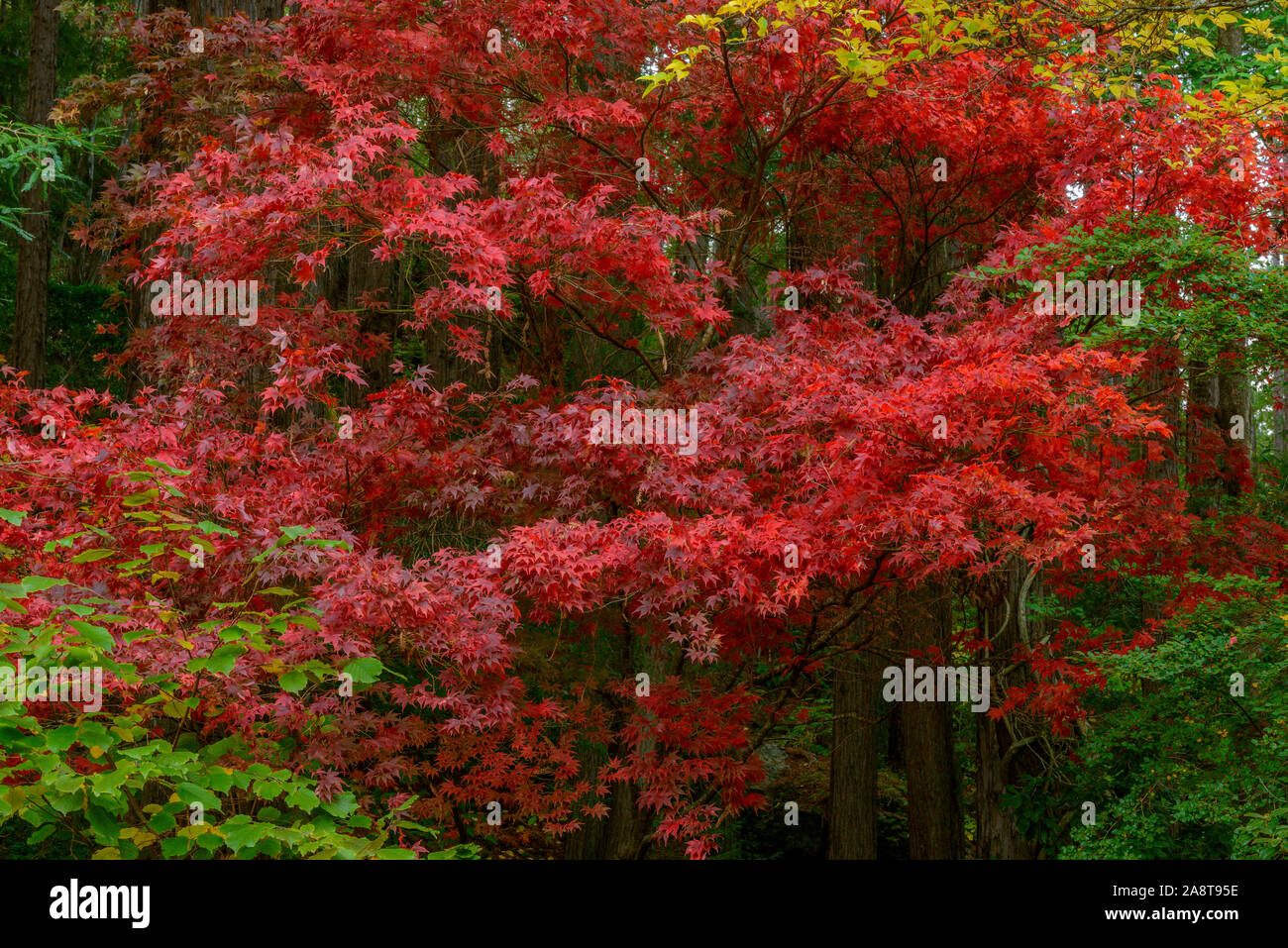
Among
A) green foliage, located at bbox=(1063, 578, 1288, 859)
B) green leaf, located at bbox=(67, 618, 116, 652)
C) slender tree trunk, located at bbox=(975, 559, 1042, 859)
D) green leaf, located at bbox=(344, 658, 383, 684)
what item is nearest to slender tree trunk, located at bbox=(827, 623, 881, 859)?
slender tree trunk, located at bbox=(975, 559, 1042, 859)

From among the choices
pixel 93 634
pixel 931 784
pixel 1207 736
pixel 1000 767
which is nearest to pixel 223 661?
pixel 93 634

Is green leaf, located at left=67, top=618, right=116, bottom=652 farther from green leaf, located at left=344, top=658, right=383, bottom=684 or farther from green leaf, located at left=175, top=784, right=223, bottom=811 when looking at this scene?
green leaf, located at left=344, top=658, right=383, bottom=684

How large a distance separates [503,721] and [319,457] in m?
1.96

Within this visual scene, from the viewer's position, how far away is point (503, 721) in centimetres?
596

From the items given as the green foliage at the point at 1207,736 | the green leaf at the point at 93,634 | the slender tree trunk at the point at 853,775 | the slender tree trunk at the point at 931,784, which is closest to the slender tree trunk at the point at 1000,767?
the slender tree trunk at the point at 931,784

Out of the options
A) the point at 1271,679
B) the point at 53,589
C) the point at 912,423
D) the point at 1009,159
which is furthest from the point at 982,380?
the point at 53,589

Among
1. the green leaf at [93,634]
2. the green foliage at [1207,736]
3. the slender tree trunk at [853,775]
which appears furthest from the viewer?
the slender tree trunk at [853,775]

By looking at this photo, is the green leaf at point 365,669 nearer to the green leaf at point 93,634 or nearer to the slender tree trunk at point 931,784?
the green leaf at point 93,634

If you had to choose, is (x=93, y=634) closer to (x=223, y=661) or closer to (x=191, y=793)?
(x=223, y=661)

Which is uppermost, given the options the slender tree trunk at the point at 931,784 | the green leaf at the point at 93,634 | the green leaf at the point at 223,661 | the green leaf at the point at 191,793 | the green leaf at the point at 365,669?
the green leaf at the point at 93,634

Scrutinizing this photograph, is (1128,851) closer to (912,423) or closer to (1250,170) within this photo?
(912,423)

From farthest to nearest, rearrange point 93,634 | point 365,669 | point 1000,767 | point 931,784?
point 931,784 → point 1000,767 → point 365,669 → point 93,634

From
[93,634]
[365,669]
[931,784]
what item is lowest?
[931,784]

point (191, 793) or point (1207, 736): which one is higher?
point (191, 793)
